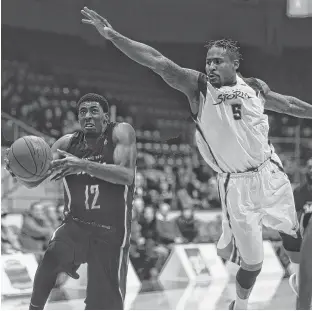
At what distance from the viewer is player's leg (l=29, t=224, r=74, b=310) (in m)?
3.73

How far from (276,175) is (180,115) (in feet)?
25.6

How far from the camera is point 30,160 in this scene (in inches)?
154

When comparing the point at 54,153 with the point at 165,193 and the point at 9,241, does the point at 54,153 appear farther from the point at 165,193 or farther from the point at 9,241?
the point at 165,193

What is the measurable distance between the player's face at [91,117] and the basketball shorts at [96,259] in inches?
24.5

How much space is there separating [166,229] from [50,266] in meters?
5.42

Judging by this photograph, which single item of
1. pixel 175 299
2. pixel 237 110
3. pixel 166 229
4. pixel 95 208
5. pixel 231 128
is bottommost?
pixel 175 299

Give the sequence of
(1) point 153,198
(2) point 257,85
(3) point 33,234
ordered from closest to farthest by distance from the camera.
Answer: (2) point 257,85, (3) point 33,234, (1) point 153,198

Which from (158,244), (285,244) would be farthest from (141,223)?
(285,244)

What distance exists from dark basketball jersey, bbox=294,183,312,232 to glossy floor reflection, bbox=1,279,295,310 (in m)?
1.47

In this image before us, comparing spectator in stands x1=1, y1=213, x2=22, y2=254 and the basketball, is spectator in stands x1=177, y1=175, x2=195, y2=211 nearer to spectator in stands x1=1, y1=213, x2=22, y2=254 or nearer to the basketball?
spectator in stands x1=1, y1=213, x2=22, y2=254

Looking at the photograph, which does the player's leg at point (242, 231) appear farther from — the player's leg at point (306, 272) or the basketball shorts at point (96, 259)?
the basketball shorts at point (96, 259)

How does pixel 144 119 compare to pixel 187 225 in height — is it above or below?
above

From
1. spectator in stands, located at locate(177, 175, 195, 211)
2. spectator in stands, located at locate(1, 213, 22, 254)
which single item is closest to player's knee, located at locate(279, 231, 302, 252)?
spectator in stands, located at locate(1, 213, 22, 254)

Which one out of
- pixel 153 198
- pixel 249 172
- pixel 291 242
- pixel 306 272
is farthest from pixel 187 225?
pixel 249 172
